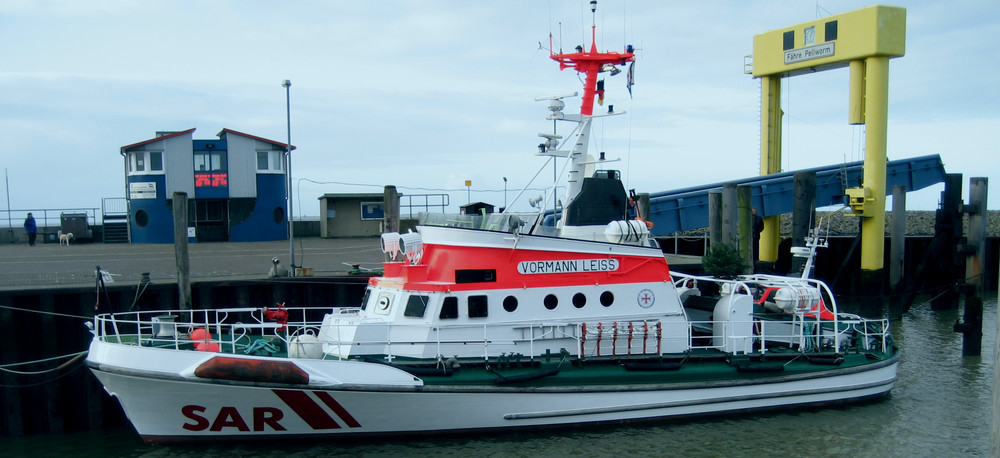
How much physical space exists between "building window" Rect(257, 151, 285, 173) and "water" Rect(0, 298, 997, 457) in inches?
625

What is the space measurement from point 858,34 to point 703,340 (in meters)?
10.2

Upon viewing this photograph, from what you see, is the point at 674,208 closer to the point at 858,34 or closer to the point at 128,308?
the point at 858,34

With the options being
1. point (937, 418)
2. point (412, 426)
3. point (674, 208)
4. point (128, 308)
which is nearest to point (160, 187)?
point (128, 308)

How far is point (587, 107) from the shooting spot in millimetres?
12539

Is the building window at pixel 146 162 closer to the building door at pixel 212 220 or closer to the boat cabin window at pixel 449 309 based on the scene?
the building door at pixel 212 220

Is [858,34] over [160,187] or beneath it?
over

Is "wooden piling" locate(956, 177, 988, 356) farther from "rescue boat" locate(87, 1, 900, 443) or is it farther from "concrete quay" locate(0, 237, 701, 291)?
"concrete quay" locate(0, 237, 701, 291)

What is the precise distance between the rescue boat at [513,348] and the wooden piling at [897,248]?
17.5 ft

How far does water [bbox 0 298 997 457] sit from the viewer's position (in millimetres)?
10219

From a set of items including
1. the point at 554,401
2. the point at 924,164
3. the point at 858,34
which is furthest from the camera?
the point at 924,164

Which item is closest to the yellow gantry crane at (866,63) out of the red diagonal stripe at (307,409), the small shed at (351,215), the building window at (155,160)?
the red diagonal stripe at (307,409)

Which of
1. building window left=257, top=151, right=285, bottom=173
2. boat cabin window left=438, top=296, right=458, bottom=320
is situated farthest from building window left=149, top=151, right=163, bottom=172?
boat cabin window left=438, top=296, right=458, bottom=320

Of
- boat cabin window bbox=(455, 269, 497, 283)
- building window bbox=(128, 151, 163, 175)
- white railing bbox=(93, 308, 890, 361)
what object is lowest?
white railing bbox=(93, 308, 890, 361)

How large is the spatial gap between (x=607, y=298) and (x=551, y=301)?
2.99 feet
